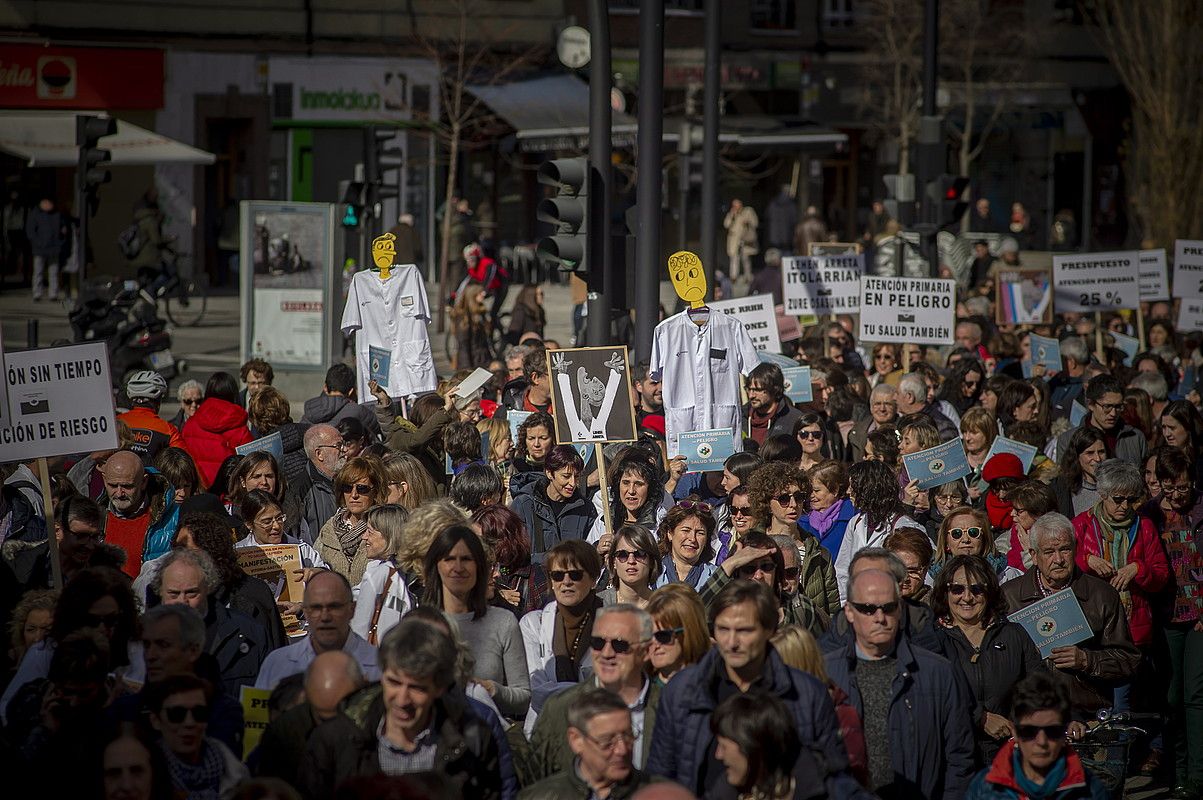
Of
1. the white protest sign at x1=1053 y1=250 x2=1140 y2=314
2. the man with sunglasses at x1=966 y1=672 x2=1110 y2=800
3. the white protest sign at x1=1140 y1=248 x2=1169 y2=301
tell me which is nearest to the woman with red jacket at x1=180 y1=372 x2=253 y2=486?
the man with sunglasses at x1=966 y1=672 x2=1110 y2=800

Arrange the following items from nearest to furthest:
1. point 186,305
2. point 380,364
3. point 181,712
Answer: point 181,712
point 380,364
point 186,305

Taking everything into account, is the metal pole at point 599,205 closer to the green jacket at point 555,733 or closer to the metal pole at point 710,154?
the green jacket at point 555,733

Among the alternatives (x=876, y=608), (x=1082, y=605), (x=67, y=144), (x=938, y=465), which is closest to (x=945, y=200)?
(x=938, y=465)

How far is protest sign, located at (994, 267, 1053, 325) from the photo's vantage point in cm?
1869

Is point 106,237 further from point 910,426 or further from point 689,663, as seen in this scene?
point 689,663

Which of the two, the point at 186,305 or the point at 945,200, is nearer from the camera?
the point at 945,200

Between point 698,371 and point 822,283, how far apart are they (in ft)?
19.2

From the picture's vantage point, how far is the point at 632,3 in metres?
39.2

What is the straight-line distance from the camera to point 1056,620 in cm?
782

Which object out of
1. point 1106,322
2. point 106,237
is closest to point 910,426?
point 1106,322

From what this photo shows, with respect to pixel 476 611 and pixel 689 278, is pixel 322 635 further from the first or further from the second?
pixel 689 278

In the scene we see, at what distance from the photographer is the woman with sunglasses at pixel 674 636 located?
20.8 ft

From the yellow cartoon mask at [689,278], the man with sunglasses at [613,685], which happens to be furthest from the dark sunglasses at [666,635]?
the yellow cartoon mask at [689,278]

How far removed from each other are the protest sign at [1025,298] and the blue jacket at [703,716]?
13.5 metres
